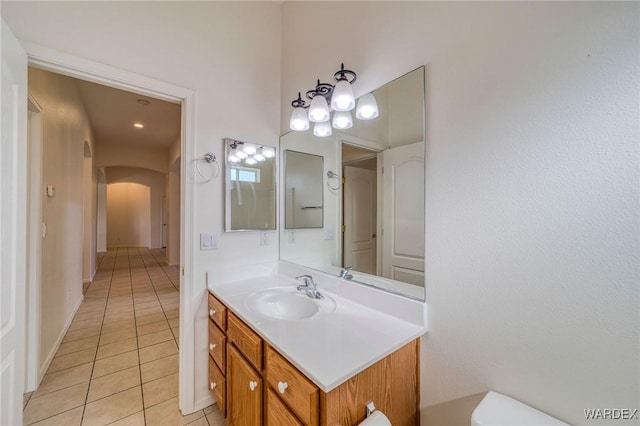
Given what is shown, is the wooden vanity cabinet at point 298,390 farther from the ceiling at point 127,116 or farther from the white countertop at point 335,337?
the ceiling at point 127,116

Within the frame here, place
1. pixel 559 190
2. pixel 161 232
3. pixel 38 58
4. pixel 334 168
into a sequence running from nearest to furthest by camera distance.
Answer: pixel 559 190
pixel 38 58
pixel 334 168
pixel 161 232

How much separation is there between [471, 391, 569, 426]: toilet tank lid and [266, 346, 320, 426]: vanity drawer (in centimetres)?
51

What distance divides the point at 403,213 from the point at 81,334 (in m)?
3.54

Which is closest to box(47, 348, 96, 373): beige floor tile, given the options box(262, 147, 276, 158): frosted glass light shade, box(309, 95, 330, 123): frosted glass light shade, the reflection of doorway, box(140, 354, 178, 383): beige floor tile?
box(140, 354, 178, 383): beige floor tile

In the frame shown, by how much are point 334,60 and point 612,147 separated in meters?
1.42

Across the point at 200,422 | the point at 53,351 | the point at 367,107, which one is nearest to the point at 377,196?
the point at 367,107

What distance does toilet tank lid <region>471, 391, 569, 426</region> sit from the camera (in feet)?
2.49

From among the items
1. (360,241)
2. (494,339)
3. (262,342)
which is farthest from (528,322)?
(262,342)

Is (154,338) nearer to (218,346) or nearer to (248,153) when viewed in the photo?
(218,346)

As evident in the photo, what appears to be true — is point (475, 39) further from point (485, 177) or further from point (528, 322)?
point (528, 322)

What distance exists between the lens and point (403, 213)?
4.16ft

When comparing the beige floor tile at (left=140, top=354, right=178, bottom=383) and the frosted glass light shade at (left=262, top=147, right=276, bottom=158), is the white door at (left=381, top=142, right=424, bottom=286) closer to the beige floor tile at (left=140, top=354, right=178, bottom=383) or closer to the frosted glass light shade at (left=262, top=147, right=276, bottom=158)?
the frosted glass light shade at (left=262, top=147, right=276, bottom=158)

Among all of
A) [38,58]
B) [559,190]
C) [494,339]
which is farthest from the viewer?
[38,58]

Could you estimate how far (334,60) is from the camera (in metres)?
1.60
